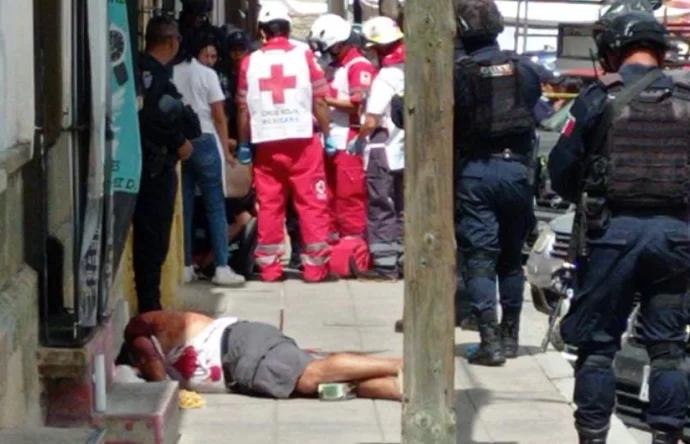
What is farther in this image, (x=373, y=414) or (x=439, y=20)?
(x=373, y=414)

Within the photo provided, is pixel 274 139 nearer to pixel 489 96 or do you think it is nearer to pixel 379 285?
pixel 379 285

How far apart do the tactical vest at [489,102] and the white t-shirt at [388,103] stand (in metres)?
2.80

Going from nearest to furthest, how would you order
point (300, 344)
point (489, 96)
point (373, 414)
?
point (373, 414) < point (489, 96) < point (300, 344)

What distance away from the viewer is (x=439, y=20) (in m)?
5.47

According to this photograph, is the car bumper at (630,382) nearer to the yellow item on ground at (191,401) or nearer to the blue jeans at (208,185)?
the yellow item on ground at (191,401)

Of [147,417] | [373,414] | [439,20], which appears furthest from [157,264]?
[439,20]

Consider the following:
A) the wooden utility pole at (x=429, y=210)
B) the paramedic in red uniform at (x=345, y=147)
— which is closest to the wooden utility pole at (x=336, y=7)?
the paramedic in red uniform at (x=345, y=147)

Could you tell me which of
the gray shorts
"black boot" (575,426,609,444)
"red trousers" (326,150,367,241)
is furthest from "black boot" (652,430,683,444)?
"red trousers" (326,150,367,241)

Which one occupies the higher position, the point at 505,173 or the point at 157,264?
the point at 505,173

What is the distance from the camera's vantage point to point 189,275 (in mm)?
11508

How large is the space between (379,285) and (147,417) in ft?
17.9

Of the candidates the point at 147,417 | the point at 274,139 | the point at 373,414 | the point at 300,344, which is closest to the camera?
the point at 147,417

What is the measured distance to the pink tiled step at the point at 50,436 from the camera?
16.2ft

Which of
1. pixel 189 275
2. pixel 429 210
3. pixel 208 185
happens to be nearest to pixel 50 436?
pixel 429 210
